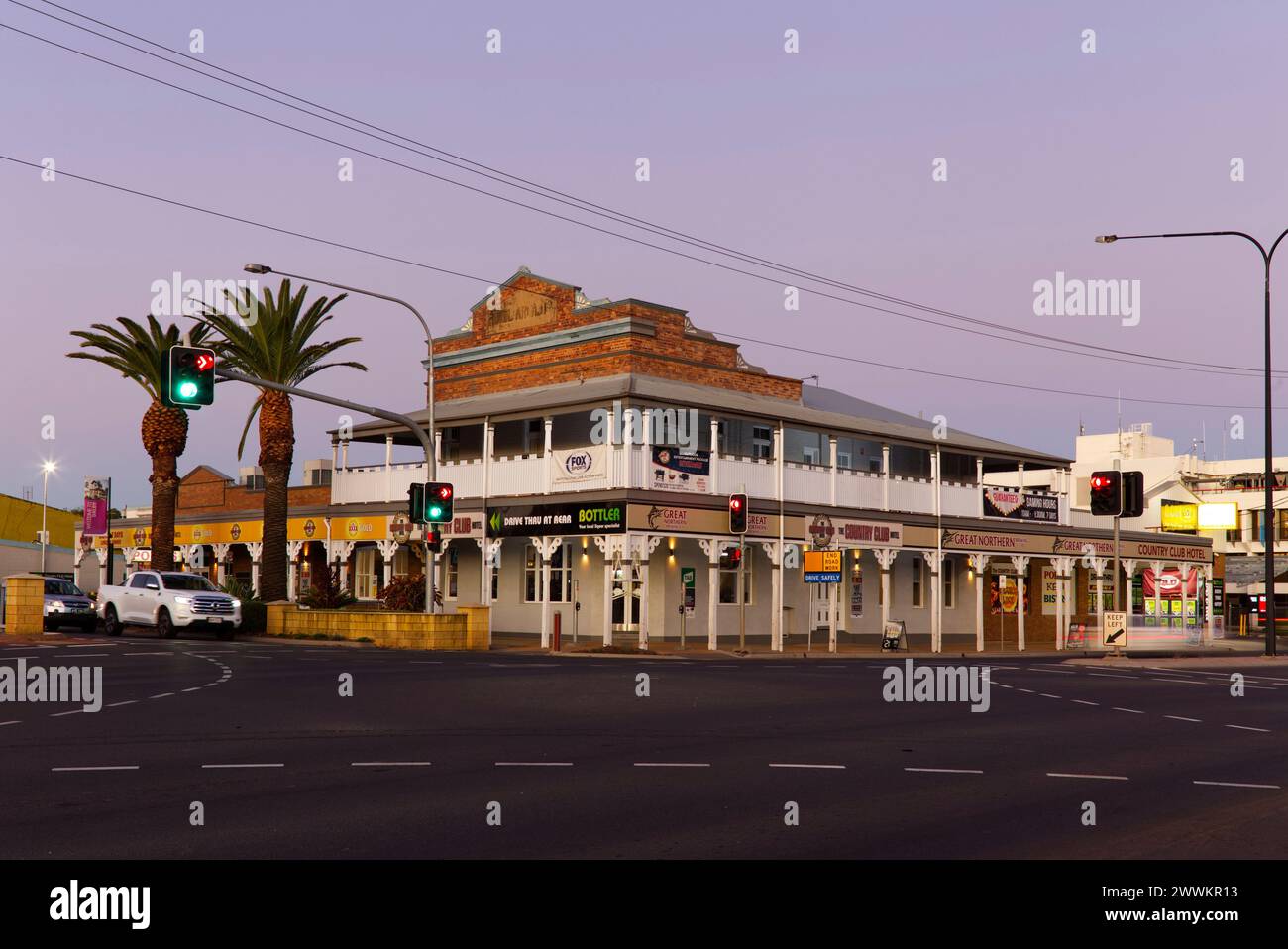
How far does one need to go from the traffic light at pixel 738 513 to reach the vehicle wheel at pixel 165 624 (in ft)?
50.0

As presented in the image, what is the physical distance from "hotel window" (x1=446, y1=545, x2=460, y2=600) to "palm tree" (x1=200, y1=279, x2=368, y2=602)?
215 inches

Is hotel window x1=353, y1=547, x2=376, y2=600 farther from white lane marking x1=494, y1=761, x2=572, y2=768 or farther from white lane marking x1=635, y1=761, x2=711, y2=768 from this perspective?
white lane marking x1=635, y1=761, x2=711, y2=768

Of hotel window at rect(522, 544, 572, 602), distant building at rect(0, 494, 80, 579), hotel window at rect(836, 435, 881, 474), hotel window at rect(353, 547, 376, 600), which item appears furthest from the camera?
distant building at rect(0, 494, 80, 579)

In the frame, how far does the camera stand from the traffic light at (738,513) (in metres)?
34.8

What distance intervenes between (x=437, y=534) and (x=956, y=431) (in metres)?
26.1

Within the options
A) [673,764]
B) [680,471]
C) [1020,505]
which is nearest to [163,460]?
[680,471]

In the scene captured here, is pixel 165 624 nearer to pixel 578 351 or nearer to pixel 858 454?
pixel 578 351

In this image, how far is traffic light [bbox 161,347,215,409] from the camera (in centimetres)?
2247

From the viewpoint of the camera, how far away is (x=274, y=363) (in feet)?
140

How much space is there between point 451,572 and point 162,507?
10536 mm

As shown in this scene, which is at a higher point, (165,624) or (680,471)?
(680,471)

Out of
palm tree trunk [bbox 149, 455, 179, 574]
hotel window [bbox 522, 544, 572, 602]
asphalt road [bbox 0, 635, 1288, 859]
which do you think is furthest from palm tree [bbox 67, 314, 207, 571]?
asphalt road [bbox 0, 635, 1288, 859]

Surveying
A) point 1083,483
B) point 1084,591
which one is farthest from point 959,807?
point 1083,483

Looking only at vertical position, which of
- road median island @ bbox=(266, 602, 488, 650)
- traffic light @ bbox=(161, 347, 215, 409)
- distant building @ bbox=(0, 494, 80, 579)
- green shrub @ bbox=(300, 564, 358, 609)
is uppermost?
traffic light @ bbox=(161, 347, 215, 409)
